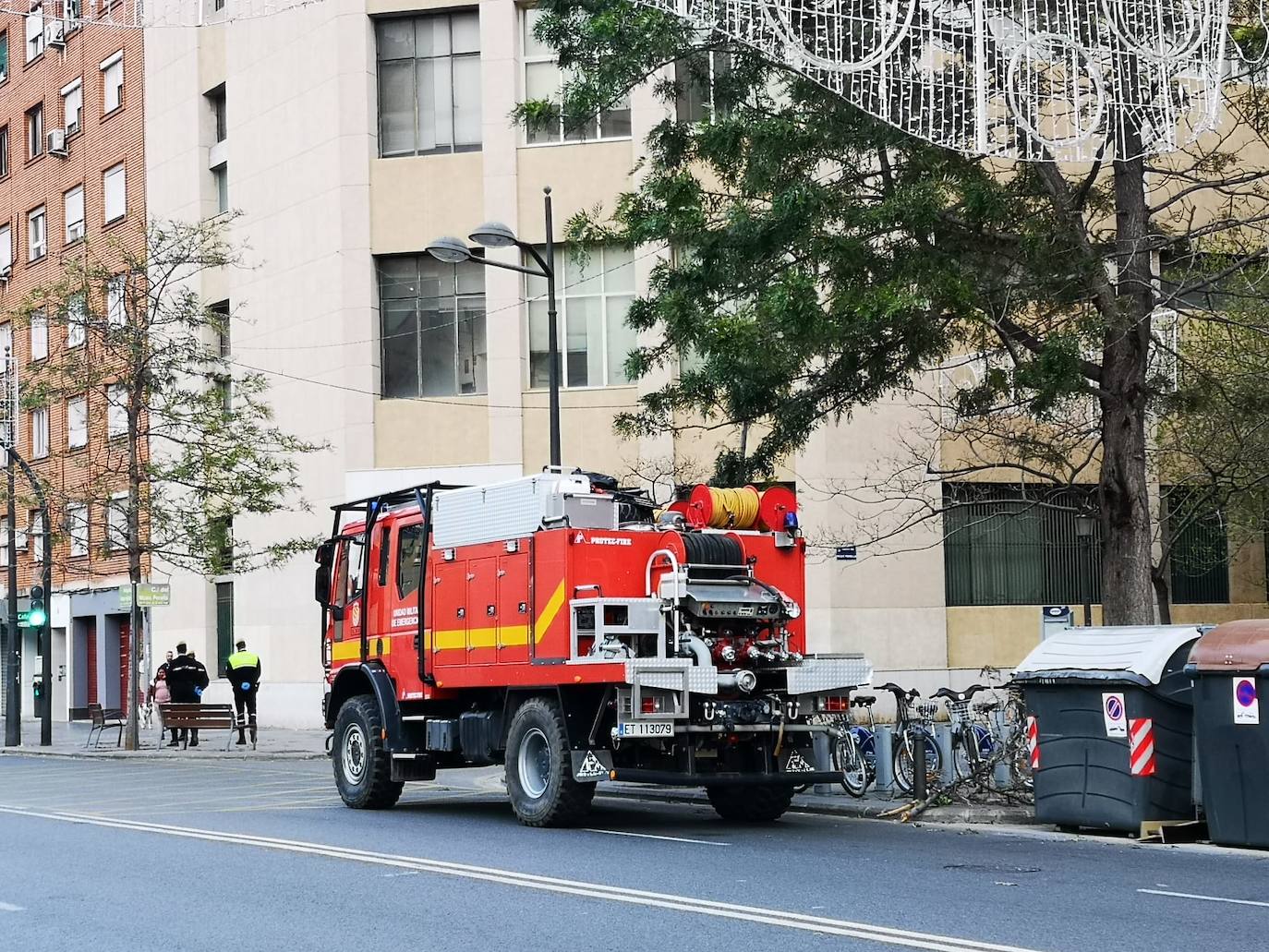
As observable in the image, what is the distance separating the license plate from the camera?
1334 centimetres

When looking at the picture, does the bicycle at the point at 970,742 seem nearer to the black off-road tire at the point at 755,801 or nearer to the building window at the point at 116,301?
the black off-road tire at the point at 755,801

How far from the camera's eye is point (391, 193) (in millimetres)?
32719

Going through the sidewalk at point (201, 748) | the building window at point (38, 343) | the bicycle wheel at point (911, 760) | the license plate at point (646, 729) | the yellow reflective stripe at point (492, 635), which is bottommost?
the sidewalk at point (201, 748)

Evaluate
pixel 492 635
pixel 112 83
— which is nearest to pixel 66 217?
pixel 112 83

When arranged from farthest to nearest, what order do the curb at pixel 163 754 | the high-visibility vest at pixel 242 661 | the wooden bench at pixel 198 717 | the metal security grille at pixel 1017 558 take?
1. the metal security grille at pixel 1017 558
2. the high-visibility vest at pixel 242 661
3. the wooden bench at pixel 198 717
4. the curb at pixel 163 754

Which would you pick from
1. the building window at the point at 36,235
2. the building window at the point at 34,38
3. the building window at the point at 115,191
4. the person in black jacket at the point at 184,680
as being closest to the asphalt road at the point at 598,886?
the person in black jacket at the point at 184,680

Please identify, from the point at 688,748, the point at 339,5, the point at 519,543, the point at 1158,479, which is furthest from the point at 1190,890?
the point at 339,5

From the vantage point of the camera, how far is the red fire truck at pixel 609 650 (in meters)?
13.8

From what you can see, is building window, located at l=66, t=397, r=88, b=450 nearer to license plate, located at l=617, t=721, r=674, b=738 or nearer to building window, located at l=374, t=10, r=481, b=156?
building window, located at l=374, t=10, r=481, b=156

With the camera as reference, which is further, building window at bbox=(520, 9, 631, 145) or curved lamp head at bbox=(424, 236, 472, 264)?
building window at bbox=(520, 9, 631, 145)

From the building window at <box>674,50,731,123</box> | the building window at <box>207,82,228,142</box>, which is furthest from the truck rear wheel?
the building window at <box>207,82,228,142</box>

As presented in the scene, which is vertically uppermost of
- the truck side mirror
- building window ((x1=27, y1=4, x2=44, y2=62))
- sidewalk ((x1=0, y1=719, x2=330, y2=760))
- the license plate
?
building window ((x1=27, y1=4, x2=44, y2=62))

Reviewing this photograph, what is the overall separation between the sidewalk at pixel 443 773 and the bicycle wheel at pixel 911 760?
0.23 m

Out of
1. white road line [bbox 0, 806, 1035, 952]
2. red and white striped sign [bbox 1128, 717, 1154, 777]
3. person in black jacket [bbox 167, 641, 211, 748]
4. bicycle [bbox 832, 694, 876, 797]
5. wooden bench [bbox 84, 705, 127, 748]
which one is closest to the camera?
white road line [bbox 0, 806, 1035, 952]
